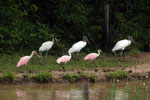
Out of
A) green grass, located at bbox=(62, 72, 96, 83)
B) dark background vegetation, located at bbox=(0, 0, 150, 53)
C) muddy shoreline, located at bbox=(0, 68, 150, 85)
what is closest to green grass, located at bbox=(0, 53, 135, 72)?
muddy shoreline, located at bbox=(0, 68, 150, 85)

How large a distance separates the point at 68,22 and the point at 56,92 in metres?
6.85

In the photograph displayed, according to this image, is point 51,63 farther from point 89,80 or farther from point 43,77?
point 43,77

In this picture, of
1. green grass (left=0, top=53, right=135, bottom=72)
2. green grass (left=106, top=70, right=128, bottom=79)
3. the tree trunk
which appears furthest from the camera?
the tree trunk

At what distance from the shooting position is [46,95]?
338 inches

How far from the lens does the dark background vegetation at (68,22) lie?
1411 centimetres

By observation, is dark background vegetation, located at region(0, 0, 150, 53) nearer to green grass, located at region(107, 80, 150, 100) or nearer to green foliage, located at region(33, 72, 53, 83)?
green foliage, located at region(33, 72, 53, 83)

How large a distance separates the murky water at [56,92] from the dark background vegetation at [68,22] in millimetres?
4164

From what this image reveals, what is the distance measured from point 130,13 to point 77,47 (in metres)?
3.50

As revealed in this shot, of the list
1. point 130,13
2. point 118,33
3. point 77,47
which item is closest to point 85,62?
point 77,47

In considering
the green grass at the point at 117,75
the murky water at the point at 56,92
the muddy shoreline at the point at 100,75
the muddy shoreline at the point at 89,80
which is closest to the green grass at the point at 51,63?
the muddy shoreline at the point at 100,75

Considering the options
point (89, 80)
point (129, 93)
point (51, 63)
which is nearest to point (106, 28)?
point (51, 63)

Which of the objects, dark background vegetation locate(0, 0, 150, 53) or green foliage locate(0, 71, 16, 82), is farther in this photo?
dark background vegetation locate(0, 0, 150, 53)

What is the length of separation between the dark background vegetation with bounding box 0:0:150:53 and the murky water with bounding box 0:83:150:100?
4164 mm

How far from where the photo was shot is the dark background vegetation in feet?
46.3
